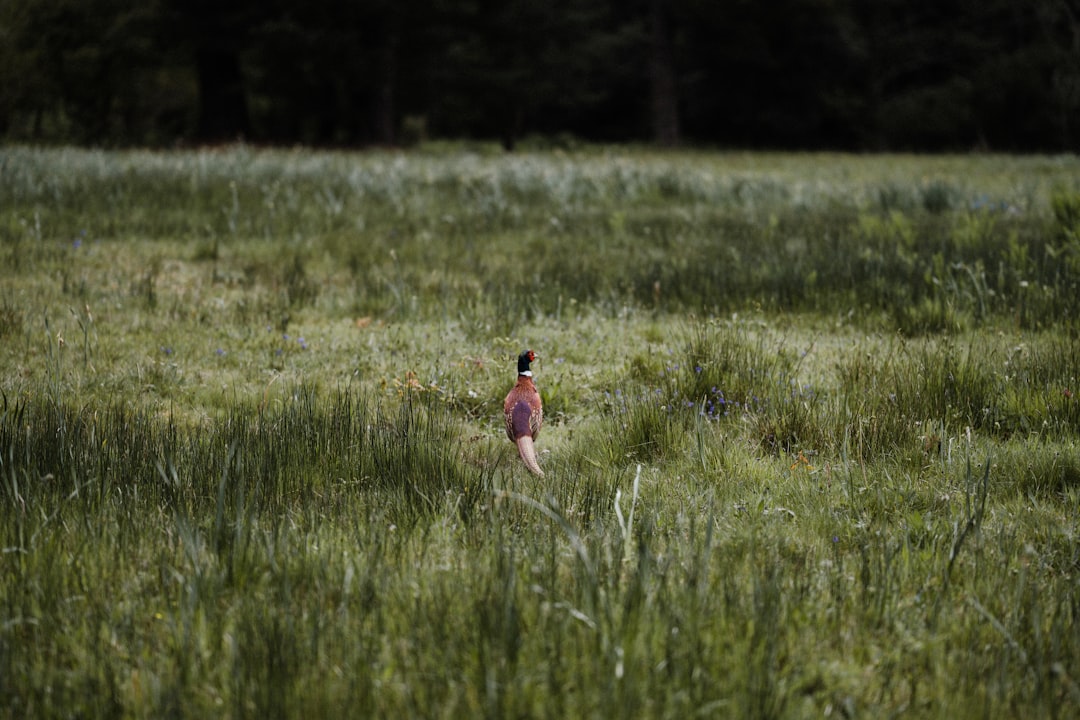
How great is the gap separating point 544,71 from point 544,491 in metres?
28.8

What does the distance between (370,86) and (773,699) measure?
27585 millimetres

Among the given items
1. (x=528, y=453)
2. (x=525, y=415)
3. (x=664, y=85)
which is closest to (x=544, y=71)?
(x=664, y=85)

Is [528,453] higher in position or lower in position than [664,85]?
lower

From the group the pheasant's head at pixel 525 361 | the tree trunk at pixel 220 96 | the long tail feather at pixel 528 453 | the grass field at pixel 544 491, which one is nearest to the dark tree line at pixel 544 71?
the tree trunk at pixel 220 96

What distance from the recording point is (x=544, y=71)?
29641 mm

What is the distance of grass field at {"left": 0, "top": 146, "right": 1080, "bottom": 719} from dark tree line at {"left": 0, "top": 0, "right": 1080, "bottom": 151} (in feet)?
55.8

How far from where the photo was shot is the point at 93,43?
22953mm

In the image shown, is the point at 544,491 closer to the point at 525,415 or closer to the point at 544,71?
the point at 525,415

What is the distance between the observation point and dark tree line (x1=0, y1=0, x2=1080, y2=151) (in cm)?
2356

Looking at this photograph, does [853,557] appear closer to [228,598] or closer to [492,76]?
[228,598]

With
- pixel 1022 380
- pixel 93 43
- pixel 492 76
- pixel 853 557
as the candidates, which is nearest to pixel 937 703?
pixel 853 557

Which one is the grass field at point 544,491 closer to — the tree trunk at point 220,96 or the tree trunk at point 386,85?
the tree trunk at point 386,85

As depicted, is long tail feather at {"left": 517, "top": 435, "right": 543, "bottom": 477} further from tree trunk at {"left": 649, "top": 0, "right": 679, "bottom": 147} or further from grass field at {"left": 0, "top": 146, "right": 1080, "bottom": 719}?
tree trunk at {"left": 649, "top": 0, "right": 679, "bottom": 147}

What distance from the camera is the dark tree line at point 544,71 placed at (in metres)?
23.6
